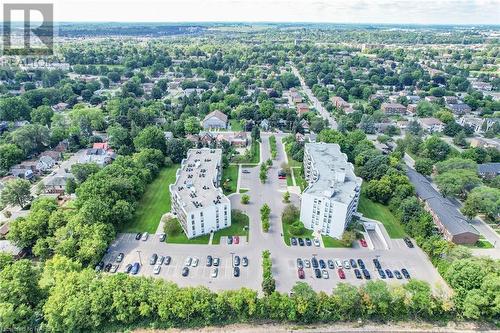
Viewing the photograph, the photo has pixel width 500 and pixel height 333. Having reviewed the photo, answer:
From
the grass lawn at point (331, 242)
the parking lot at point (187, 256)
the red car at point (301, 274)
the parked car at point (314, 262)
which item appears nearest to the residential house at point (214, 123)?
the parking lot at point (187, 256)

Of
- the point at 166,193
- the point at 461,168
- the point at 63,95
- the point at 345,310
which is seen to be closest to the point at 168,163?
the point at 166,193

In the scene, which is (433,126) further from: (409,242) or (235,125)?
(409,242)

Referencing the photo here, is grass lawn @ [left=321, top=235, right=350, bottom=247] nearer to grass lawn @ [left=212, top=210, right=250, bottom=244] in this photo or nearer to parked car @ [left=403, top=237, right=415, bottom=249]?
parked car @ [left=403, top=237, right=415, bottom=249]

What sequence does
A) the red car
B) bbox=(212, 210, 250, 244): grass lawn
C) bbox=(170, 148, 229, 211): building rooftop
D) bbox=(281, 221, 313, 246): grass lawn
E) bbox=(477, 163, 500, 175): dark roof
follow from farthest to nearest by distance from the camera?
bbox=(477, 163, 500, 175): dark roof < bbox=(212, 210, 250, 244): grass lawn < bbox=(170, 148, 229, 211): building rooftop < bbox=(281, 221, 313, 246): grass lawn < the red car

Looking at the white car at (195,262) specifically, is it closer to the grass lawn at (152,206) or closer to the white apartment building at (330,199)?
the grass lawn at (152,206)

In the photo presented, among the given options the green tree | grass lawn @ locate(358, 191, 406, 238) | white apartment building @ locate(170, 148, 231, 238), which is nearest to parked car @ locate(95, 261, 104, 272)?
white apartment building @ locate(170, 148, 231, 238)

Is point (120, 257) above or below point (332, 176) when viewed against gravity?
below

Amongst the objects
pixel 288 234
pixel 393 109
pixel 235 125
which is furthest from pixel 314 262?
pixel 393 109
